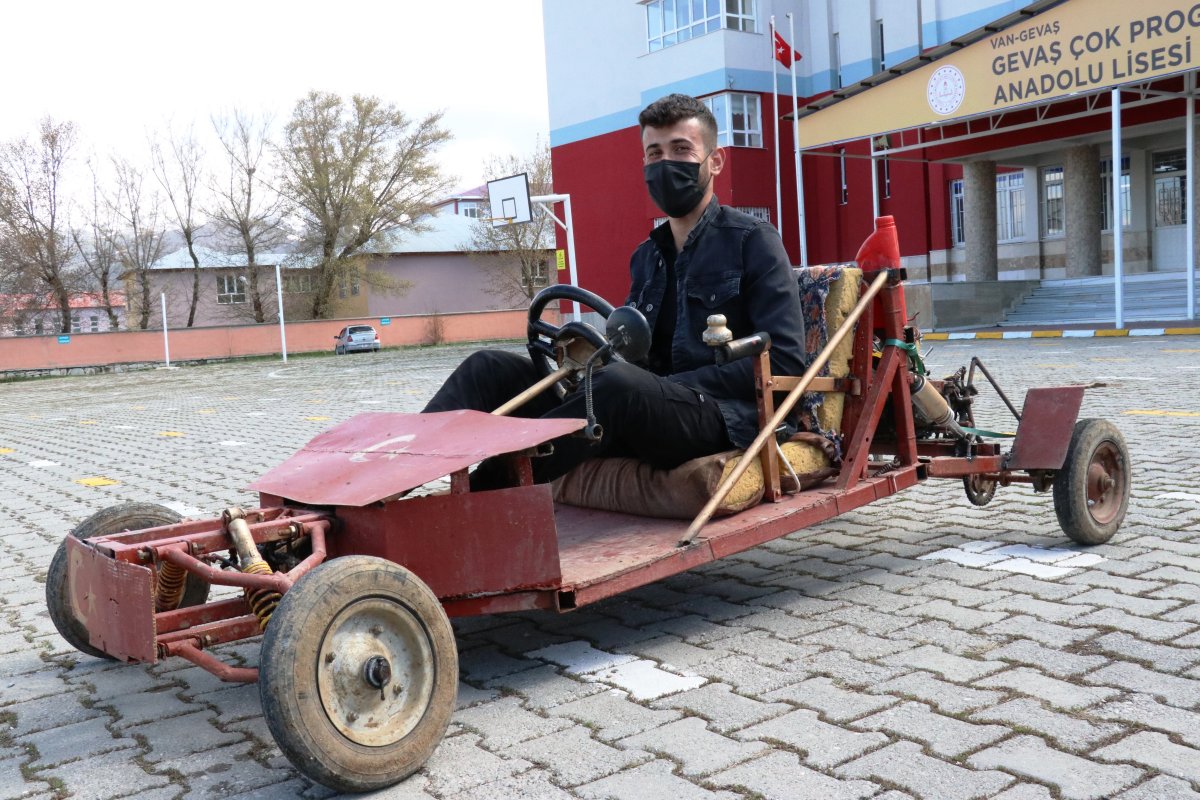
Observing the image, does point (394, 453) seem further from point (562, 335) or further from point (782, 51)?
point (782, 51)

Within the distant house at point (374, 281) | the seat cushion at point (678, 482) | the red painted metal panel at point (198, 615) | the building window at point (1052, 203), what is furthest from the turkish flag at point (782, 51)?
the distant house at point (374, 281)

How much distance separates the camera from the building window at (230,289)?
59438 mm

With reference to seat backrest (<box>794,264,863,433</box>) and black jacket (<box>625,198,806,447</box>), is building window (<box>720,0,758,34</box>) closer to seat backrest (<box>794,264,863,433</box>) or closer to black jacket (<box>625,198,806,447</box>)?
seat backrest (<box>794,264,863,433</box>)

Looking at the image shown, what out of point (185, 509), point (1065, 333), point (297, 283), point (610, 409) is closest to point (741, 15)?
point (1065, 333)

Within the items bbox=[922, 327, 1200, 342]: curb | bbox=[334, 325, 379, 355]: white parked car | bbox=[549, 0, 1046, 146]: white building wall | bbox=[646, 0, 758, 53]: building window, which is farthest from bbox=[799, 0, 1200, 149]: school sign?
bbox=[334, 325, 379, 355]: white parked car

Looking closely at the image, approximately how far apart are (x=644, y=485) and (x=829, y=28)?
3360 cm

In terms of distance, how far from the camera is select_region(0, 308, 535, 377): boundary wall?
4406 cm

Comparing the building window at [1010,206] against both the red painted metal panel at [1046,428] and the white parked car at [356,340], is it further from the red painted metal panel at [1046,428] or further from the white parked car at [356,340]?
the red painted metal panel at [1046,428]

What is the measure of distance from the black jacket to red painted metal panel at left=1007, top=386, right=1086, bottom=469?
4.34 feet

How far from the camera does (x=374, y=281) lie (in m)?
58.0

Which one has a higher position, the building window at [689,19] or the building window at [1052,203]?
the building window at [689,19]

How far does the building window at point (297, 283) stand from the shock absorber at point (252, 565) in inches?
2268

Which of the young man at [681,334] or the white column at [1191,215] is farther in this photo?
the white column at [1191,215]

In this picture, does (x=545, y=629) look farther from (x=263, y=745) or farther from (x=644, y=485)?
(x=263, y=745)
